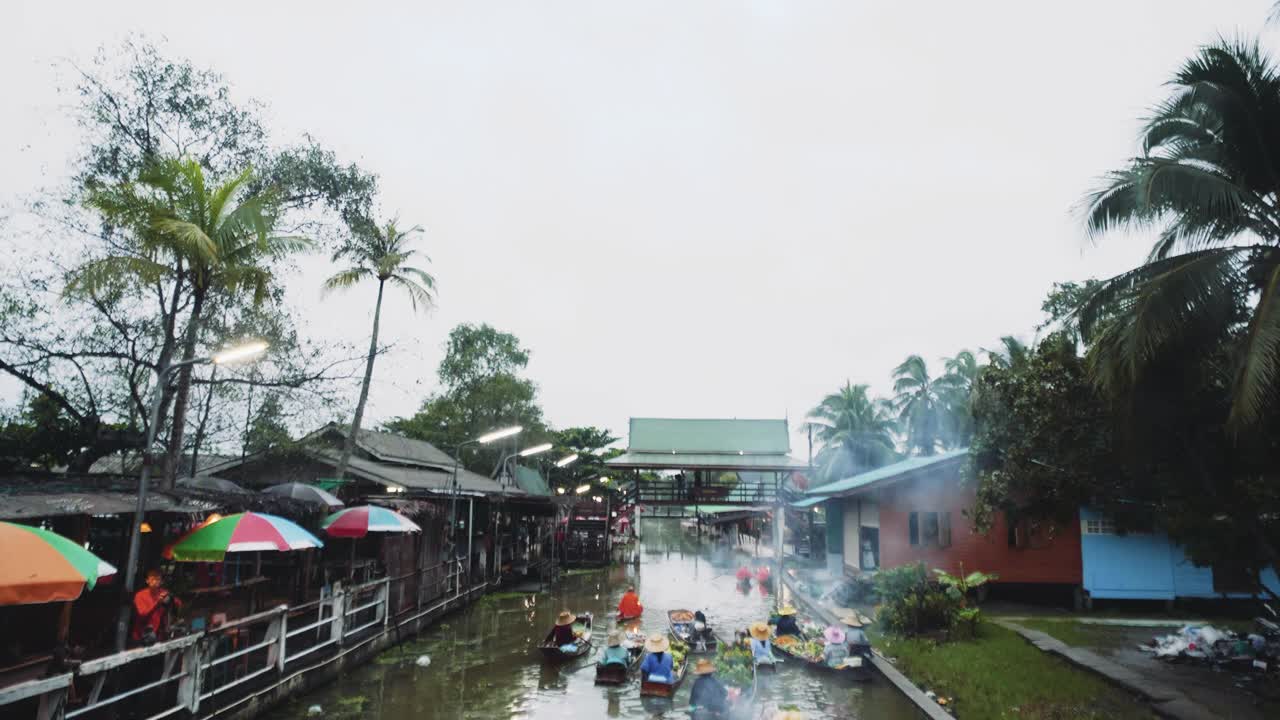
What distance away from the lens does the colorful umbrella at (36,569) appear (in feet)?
21.0

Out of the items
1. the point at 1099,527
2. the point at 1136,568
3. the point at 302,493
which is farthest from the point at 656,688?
the point at 1136,568

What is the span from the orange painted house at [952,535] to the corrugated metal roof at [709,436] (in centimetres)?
1372

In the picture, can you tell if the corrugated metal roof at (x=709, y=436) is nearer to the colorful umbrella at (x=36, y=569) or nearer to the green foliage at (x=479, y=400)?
the green foliage at (x=479, y=400)

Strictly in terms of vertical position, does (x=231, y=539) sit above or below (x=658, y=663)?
above

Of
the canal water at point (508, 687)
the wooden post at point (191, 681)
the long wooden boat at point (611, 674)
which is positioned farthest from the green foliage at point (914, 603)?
the wooden post at point (191, 681)

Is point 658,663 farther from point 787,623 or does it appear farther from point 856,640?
point 787,623

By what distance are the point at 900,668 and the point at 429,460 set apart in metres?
24.2

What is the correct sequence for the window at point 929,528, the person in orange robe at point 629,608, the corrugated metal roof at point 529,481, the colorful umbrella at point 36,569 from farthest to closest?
the corrugated metal roof at point 529,481 → the window at point 929,528 → the person in orange robe at point 629,608 → the colorful umbrella at point 36,569

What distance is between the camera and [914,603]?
16.4 metres

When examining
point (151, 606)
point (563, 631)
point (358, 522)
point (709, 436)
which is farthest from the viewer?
point (709, 436)

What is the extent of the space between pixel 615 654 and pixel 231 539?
7664mm

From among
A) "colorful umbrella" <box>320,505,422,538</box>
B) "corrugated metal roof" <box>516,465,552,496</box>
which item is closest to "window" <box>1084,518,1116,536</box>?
"colorful umbrella" <box>320,505,422,538</box>

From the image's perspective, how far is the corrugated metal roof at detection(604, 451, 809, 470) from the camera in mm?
35156

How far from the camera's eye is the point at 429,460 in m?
32.7
